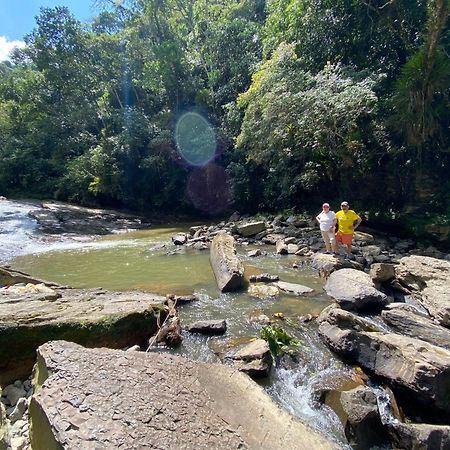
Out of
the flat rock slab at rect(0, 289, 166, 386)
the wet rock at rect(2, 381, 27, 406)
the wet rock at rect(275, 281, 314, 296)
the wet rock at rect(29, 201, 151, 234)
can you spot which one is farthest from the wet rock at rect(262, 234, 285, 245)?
the wet rock at rect(29, 201, 151, 234)

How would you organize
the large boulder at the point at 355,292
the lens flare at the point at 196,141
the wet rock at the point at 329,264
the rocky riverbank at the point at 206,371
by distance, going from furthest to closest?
1. the lens flare at the point at 196,141
2. the wet rock at the point at 329,264
3. the large boulder at the point at 355,292
4. the rocky riverbank at the point at 206,371

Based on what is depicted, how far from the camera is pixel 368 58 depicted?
13.2 m

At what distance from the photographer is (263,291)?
22.2 ft

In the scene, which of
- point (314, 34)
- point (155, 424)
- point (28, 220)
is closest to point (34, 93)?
point (28, 220)

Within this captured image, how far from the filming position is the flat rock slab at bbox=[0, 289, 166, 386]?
154 inches

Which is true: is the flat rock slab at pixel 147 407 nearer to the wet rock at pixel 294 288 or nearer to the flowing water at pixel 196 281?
the flowing water at pixel 196 281

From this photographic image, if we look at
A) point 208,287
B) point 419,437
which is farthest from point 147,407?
point 208,287

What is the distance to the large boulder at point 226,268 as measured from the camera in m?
7.01

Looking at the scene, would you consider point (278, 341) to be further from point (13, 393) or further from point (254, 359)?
point (13, 393)

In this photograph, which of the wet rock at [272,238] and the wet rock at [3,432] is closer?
the wet rock at [3,432]

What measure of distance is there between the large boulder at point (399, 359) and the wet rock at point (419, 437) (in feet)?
1.75

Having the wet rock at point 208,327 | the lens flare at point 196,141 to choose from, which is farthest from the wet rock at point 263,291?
the lens flare at point 196,141

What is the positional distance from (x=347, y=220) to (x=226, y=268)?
353 cm

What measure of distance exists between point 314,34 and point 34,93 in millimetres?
21984
